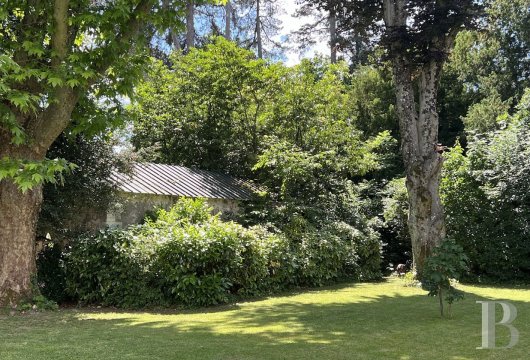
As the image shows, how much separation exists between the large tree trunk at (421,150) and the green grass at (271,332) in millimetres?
2919

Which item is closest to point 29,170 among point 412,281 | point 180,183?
point 180,183

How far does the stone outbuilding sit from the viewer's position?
1451cm

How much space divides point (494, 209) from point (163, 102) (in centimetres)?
1368

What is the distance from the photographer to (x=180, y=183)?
669 inches

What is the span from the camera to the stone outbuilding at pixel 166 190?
1451 centimetres

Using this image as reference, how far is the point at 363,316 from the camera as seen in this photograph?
9039 mm

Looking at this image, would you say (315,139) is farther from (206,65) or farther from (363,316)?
(363,316)

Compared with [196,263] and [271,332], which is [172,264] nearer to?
[196,263]

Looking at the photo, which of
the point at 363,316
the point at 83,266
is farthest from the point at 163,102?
the point at 363,316

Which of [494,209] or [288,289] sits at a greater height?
[494,209]

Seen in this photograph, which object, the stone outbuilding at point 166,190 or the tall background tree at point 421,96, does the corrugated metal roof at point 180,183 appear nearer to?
the stone outbuilding at point 166,190

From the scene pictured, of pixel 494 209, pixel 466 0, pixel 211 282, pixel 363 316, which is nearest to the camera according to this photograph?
pixel 363 316

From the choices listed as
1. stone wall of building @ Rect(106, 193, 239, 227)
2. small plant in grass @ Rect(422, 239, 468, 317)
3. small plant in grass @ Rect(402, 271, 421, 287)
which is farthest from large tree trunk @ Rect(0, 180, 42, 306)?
small plant in grass @ Rect(402, 271, 421, 287)

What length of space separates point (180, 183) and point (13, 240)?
7.42 meters
